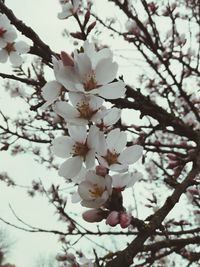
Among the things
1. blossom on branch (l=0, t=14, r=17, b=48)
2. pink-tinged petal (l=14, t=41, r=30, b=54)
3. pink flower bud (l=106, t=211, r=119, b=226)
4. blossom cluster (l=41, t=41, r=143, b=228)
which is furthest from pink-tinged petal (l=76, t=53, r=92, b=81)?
blossom on branch (l=0, t=14, r=17, b=48)

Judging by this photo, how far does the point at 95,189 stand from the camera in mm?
853

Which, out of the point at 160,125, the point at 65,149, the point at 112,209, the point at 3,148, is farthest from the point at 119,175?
the point at 3,148

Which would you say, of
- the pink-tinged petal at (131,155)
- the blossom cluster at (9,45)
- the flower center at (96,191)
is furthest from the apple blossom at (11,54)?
the flower center at (96,191)

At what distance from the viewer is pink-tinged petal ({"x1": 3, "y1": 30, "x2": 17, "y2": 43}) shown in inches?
63.2

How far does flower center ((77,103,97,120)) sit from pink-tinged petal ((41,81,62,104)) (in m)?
0.09

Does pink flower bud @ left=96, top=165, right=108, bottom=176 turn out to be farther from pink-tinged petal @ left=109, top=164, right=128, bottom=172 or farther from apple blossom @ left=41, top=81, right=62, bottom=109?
apple blossom @ left=41, top=81, right=62, bottom=109

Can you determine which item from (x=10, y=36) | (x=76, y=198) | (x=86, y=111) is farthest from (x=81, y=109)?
(x=10, y=36)

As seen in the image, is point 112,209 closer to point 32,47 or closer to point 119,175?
point 119,175

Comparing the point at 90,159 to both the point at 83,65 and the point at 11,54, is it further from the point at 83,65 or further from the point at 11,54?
the point at 11,54

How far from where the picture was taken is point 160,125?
1.95 metres

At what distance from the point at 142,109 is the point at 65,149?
68 centimetres

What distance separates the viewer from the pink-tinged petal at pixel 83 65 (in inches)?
36.3

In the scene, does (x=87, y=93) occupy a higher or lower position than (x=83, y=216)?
higher

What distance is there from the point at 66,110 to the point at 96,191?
0.76 ft
